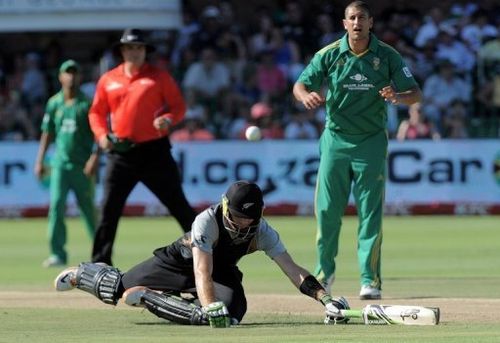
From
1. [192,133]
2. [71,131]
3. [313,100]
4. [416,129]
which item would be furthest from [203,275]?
[192,133]

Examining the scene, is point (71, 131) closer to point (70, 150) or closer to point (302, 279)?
point (70, 150)

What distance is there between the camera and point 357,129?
13.0 meters

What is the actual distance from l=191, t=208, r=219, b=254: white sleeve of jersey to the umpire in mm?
4173

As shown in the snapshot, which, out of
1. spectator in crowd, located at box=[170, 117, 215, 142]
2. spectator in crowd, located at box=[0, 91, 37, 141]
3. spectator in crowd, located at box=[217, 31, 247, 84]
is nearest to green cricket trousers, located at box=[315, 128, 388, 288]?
spectator in crowd, located at box=[170, 117, 215, 142]

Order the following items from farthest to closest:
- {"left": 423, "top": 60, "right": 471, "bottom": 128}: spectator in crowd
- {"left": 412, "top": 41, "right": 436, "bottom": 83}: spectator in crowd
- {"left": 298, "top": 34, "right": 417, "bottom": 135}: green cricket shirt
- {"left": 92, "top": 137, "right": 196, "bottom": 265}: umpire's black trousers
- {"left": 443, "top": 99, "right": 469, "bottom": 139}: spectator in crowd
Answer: {"left": 412, "top": 41, "right": 436, "bottom": 83}: spectator in crowd → {"left": 423, "top": 60, "right": 471, "bottom": 128}: spectator in crowd → {"left": 443, "top": 99, "right": 469, "bottom": 139}: spectator in crowd → {"left": 92, "top": 137, "right": 196, "bottom": 265}: umpire's black trousers → {"left": 298, "top": 34, "right": 417, "bottom": 135}: green cricket shirt

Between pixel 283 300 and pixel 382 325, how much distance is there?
2297 mm

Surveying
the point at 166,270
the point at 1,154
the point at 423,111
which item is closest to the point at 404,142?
the point at 423,111

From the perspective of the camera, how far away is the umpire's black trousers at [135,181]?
1491cm

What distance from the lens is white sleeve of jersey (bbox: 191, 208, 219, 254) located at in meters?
10.6

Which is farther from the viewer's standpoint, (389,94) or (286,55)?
(286,55)

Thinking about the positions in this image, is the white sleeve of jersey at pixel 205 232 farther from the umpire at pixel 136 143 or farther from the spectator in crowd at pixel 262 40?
the spectator in crowd at pixel 262 40

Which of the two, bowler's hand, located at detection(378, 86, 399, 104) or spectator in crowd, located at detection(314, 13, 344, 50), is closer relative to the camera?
bowler's hand, located at detection(378, 86, 399, 104)

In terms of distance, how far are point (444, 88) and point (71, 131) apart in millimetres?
11462

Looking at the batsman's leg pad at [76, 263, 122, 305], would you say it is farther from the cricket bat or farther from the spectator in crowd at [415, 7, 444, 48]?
the spectator in crowd at [415, 7, 444, 48]
